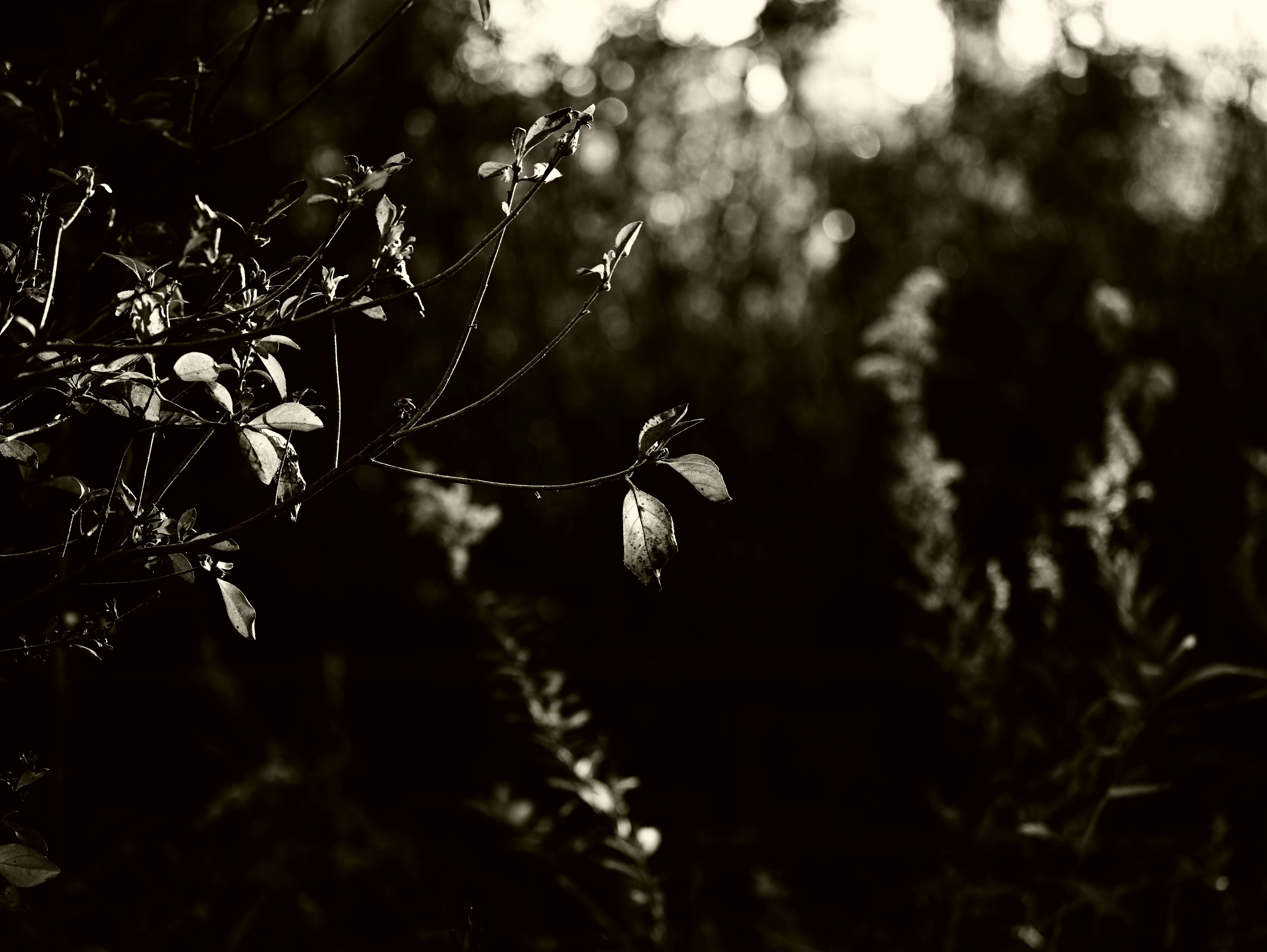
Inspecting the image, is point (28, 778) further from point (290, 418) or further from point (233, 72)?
point (233, 72)

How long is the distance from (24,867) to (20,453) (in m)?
0.34

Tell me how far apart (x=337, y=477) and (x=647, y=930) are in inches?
35.6

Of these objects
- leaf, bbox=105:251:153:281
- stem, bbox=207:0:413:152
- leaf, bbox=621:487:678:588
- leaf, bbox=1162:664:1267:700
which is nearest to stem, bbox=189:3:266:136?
stem, bbox=207:0:413:152

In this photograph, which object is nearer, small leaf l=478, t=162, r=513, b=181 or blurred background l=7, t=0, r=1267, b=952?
small leaf l=478, t=162, r=513, b=181

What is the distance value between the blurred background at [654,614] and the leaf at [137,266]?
0.40 ft

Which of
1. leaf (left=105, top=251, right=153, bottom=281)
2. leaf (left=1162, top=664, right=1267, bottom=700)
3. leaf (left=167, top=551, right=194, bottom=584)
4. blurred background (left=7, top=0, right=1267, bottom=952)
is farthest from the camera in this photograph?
blurred background (left=7, top=0, right=1267, bottom=952)

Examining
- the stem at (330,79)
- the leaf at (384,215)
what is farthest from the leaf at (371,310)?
the stem at (330,79)

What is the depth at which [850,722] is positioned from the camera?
2.37 m

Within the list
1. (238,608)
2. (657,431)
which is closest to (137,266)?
(238,608)

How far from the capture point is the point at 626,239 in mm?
881

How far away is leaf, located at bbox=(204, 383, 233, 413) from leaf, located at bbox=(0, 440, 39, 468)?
17cm

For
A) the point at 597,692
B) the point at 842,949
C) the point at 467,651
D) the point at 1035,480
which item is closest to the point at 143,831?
the point at 467,651

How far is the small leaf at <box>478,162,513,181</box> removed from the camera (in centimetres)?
85

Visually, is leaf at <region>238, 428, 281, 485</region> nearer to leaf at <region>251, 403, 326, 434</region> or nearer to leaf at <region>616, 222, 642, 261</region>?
leaf at <region>251, 403, 326, 434</region>
